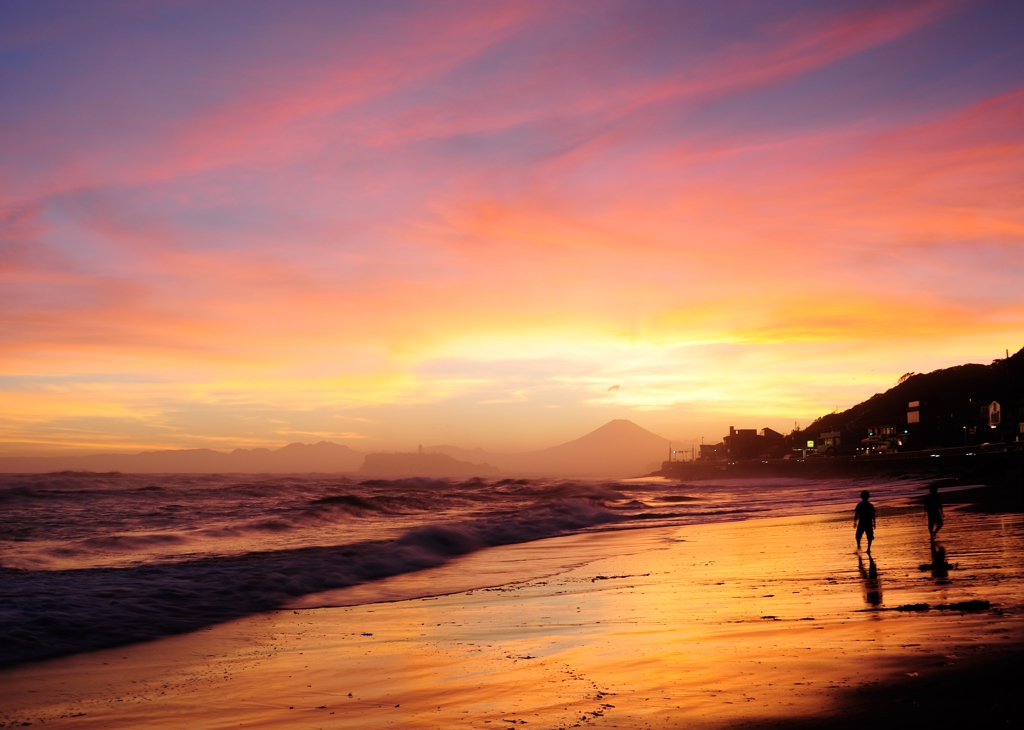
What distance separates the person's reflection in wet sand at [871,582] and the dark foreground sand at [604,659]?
7cm

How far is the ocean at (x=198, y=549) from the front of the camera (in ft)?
44.9

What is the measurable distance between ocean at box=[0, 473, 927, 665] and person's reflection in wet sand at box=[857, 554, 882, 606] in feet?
30.5

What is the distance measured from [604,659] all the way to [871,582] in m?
7.53

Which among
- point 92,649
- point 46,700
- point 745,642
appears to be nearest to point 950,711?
point 745,642

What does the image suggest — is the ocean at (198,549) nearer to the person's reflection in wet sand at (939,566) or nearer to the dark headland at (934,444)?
the person's reflection in wet sand at (939,566)

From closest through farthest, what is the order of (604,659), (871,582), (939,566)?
(604,659), (871,582), (939,566)

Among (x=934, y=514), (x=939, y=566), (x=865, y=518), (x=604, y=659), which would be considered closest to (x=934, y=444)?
(x=934, y=514)

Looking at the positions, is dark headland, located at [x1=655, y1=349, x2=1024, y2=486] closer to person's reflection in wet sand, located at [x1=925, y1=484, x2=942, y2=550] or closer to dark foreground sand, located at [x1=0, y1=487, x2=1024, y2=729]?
person's reflection in wet sand, located at [x1=925, y1=484, x2=942, y2=550]

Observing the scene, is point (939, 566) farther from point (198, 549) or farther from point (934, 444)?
point (934, 444)

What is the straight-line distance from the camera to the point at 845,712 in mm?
6488

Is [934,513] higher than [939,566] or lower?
higher

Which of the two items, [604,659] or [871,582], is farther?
[871,582]

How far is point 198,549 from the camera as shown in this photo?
2383 centimetres

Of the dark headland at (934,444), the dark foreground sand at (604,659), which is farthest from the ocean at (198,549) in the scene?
the dark headland at (934,444)
